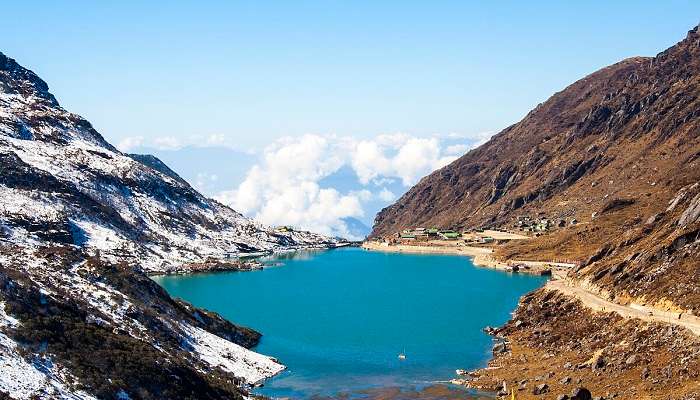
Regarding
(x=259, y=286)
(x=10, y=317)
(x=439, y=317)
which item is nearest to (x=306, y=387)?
(x=10, y=317)

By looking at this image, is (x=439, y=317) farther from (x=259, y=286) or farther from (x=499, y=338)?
(x=259, y=286)

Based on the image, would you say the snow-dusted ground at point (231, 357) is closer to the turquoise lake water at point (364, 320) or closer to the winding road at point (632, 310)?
the turquoise lake water at point (364, 320)

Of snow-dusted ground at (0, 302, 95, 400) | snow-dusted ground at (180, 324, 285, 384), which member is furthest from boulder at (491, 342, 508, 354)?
snow-dusted ground at (0, 302, 95, 400)

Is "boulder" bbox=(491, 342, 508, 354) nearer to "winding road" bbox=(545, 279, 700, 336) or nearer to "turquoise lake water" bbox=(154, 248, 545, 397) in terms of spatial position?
"turquoise lake water" bbox=(154, 248, 545, 397)

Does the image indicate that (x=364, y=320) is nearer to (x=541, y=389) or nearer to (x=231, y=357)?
(x=231, y=357)

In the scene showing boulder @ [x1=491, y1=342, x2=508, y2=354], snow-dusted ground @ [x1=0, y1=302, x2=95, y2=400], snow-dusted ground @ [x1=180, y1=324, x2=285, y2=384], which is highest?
boulder @ [x1=491, y1=342, x2=508, y2=354]

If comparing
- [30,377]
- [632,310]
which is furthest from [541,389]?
[30,377]
